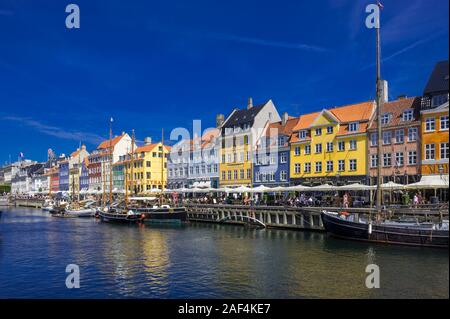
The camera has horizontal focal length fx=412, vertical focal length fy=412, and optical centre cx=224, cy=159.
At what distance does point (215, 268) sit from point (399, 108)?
33436 mm

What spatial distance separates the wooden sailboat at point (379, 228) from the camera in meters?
26.7

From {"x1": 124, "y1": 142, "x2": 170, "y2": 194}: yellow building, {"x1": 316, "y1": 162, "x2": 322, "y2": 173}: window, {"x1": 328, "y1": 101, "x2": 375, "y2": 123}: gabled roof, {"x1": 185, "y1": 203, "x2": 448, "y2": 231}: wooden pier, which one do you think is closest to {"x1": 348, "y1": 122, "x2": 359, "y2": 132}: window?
{"x1": 328, "y1": 101, "x2": 375, "y2": 123}: gabled roof

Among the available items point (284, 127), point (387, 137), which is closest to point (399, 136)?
point (387, 137)

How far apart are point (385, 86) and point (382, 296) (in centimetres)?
4258

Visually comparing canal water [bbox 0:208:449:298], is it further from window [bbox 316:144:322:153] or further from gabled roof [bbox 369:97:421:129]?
window [bbox 316:144:322:153]

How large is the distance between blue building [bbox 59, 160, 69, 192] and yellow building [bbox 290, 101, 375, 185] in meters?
96.1

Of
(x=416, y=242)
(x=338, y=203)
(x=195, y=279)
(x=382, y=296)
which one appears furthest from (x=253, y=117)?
(x=382, y=296)

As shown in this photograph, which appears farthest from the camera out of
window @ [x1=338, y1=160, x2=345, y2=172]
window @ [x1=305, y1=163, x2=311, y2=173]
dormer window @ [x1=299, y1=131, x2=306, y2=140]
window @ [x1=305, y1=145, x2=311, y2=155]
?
dormer window @ [x1=299, y1=131, x2=306, y2=140]

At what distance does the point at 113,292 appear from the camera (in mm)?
19031

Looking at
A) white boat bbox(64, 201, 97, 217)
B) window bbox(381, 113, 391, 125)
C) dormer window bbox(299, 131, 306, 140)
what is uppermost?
window bbox(381, 113, 391, 125)

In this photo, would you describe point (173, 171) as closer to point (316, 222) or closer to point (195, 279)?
point (316, 222)

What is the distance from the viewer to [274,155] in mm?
64438

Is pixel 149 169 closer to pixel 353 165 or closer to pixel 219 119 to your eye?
pixel 219 119

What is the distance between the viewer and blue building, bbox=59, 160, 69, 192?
443 feet
